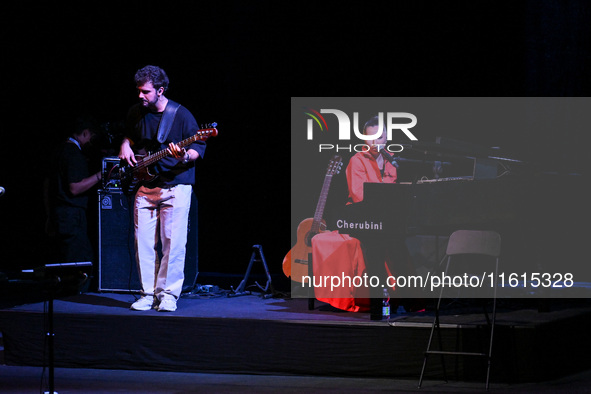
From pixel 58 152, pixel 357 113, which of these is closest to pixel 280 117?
pixel 357 113

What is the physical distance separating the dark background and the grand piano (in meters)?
1.27

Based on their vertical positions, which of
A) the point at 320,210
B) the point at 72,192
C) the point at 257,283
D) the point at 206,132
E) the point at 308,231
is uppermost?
the point at 206,132

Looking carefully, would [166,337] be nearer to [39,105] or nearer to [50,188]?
[50,188]

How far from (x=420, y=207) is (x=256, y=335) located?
1.49 m

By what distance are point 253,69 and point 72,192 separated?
212 centimetres

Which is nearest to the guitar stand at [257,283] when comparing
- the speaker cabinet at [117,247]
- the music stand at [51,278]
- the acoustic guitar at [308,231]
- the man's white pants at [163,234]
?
the acoustic guitar at [308,231]

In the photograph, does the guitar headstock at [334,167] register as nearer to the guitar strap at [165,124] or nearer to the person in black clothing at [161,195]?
the person in black clothing at [161,195]

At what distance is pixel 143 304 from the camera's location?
5.46m

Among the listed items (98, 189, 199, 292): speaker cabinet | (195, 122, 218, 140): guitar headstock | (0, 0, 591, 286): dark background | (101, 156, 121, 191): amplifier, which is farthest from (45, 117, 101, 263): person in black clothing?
(195, 122, 218, 140): guitar headstock

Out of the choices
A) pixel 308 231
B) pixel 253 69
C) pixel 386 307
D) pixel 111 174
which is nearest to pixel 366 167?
pixel 308 231

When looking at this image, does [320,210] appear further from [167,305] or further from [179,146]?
[167,305]

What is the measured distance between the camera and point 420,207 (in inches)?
201

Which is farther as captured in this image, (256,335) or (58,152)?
(58,152)

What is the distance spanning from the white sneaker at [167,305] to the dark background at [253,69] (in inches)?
75.1
